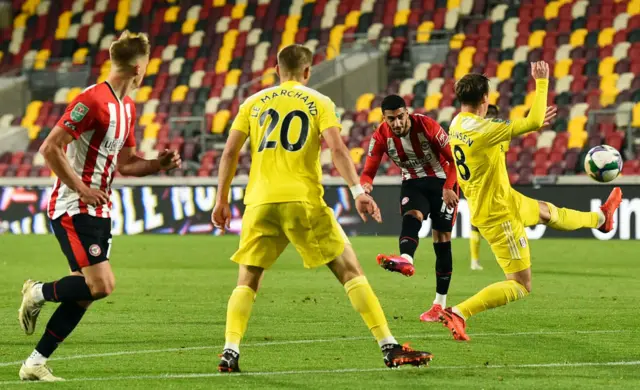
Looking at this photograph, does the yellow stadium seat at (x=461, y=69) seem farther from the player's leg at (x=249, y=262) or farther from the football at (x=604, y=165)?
the player's leg at (x=249, y=262)

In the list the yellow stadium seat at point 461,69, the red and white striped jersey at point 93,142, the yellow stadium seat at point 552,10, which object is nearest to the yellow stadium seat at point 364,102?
the yellow stadium seat at point 461,69

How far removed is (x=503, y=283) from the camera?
8211 millimetres

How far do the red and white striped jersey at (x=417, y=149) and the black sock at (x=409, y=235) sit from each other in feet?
1.35

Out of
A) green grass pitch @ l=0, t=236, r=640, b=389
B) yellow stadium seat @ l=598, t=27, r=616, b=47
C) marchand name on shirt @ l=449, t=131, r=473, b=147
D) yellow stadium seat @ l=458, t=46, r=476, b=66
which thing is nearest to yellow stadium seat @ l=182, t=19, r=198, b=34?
yellow stadium seat @ l=458, t=46, r=476, b=66

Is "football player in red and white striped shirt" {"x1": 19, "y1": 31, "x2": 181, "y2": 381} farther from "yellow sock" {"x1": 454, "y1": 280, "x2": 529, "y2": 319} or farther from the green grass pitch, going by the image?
"yellow sock" {"x1": 454, "y1": 280, "x2": 529, "y2": 319}

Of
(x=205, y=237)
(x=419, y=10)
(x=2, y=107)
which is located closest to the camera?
(x=205, y=237)

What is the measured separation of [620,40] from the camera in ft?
83.2

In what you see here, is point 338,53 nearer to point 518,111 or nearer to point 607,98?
point 518,111

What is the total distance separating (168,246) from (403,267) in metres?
10.6

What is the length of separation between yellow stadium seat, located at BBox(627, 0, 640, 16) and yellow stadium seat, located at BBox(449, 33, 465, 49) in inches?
141

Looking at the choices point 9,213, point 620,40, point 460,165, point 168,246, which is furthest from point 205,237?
point 460,165

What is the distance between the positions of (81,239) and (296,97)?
138 centimetres

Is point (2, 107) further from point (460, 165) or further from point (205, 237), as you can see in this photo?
point (460, 165)

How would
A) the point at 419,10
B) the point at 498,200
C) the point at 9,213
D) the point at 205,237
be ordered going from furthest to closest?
the point at 419,10, the point at 9,213, the point at 205,237, the point at 498,200
